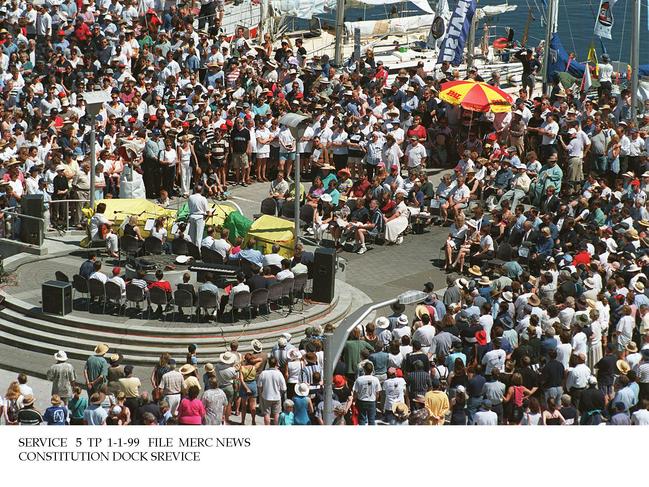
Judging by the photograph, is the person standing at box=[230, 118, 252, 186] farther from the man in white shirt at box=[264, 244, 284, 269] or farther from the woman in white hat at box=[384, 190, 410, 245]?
the man in white shirt at box=[264, 244, 284, 269]

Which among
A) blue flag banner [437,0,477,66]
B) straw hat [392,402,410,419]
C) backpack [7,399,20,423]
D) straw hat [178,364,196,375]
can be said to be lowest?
backpack [7,399,20,423]

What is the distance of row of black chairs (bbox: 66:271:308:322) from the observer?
86.1 ft

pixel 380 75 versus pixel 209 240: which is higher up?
pixel 380 75

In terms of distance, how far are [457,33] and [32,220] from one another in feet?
43.7

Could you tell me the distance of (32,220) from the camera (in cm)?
3031

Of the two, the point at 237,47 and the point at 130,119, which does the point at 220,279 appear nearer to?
the point at 130,119

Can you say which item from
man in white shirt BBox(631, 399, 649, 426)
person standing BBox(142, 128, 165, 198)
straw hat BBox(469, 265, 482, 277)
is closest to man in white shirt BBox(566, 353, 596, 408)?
man in white shirt BBox(631, 399, 649, 426)

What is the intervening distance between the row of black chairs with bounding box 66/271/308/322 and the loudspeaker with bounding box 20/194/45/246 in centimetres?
314

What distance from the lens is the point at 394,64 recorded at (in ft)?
145

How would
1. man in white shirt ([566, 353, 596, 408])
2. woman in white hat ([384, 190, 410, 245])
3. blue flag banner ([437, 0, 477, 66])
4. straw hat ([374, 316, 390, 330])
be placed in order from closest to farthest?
man in white shirt ([566, 353, 596, 408]), straw hat ([374, 316, 390, 330]), woman in white hat ([384, 190, 410, 245]), blue flag banner ([437, 0, 477, 66])

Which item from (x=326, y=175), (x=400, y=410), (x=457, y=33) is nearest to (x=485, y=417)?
(x=400, y=410)

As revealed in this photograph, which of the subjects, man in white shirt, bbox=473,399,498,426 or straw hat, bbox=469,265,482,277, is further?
straw hat, bbox=469,265,482,277

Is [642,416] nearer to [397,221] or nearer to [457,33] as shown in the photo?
[397,221]

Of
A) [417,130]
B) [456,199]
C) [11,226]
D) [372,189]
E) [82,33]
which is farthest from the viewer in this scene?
[82,33]
